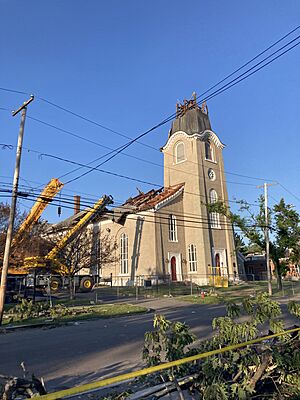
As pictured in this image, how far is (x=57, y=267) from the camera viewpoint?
26516 millimetres

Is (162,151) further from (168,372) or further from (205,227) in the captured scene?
(168,372)

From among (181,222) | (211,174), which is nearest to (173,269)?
(181,222)

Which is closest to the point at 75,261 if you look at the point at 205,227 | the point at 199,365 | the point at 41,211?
the point at 41,211

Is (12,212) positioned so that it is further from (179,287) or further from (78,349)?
(179,287)

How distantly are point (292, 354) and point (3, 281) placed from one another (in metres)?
11.8

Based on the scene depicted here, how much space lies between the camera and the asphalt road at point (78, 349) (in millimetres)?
6551

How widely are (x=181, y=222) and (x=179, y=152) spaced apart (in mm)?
9309

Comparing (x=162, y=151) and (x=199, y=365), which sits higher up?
(x=162, y=151)

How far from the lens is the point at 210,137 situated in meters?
40.6

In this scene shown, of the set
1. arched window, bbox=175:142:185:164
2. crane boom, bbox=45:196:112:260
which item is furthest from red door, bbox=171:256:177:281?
arched window, bbox=175:142:185:164

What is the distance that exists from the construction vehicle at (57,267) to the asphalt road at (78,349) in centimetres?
1274

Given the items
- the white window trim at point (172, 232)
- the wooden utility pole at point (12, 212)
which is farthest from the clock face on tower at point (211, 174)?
the wooden utility pole at point (12, 212)

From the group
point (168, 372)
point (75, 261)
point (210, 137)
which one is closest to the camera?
point (168, 372)

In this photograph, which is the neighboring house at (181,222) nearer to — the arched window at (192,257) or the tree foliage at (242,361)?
the arched window at (192,257)
